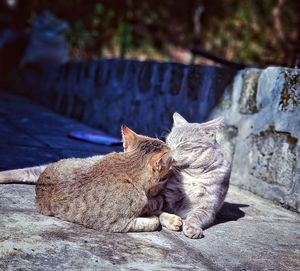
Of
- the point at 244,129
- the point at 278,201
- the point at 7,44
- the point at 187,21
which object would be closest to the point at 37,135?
the point at 244,129

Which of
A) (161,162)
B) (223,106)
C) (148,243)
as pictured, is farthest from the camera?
(223,106)

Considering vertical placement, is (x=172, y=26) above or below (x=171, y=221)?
above

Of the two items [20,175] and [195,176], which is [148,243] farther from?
[20,175]

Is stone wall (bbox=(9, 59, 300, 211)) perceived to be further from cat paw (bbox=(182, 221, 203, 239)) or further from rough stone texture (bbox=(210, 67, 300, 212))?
cat paw (bbox=(182, 221, 203, 239))

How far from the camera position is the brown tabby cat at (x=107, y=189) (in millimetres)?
2215

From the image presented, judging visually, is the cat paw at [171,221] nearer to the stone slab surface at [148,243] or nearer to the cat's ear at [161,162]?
the stone slab surface at [148,243]

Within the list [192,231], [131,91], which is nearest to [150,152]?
[192,231]

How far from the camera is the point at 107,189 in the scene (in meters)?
2.25

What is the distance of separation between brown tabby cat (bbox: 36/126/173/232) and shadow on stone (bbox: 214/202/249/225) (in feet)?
1.76

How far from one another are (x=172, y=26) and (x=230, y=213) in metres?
8.72

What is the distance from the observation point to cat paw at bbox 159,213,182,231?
2.41 meters

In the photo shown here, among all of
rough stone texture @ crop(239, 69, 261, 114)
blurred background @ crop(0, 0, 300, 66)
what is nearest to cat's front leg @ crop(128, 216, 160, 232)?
rough stone texture @ crop(239, 69, 261, 114)

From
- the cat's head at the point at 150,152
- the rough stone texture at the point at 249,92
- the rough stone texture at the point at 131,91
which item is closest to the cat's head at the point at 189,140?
the cat's head at the point at 150,152

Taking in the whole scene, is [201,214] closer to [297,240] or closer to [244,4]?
[297,240]
